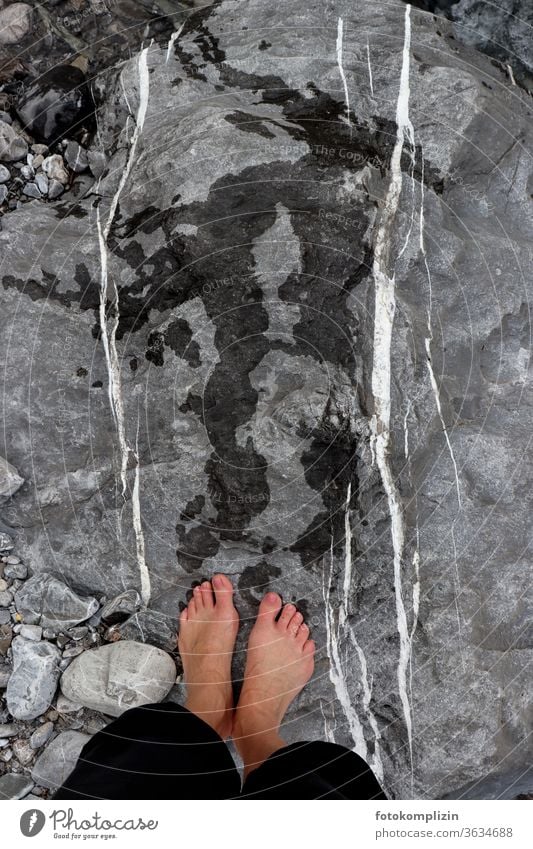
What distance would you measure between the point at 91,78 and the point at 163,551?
2.18 metres

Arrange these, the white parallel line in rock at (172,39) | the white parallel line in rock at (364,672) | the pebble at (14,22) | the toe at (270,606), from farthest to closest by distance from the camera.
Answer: the pebble at (14,22)
the white parallel line in rock at (172,39)
the toe at (270,606)
the white parallel line in rock at (364,672)

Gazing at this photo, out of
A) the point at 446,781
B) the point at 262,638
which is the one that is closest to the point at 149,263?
the point at 262,638

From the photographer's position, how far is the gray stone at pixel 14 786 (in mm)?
2359

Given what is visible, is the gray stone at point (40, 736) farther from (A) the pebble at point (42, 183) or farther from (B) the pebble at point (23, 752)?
(A) the pebble at point (42, 183)

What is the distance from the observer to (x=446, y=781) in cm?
229

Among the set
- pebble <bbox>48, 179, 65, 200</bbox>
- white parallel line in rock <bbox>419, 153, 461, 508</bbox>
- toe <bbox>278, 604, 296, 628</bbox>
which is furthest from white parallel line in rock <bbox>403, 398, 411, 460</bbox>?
pebble <bbox>48, 179, 65, 200</bbox>

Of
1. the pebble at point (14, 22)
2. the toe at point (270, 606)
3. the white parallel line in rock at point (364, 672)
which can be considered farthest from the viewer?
the pebble at point (14, 22)

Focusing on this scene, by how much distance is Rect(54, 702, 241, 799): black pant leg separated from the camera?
2.20m

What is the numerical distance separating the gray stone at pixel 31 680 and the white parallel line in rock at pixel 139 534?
430 mm

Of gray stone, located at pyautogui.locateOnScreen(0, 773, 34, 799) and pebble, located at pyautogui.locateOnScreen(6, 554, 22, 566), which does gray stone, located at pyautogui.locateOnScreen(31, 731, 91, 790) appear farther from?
pebble, located at pyautogui.locateOnScreen(6, 554, 22, 566)

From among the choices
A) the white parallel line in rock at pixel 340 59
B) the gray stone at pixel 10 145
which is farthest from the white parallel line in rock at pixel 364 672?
the gray stone at pixel 10 145

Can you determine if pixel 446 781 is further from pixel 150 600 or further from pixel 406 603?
pixel 150 600

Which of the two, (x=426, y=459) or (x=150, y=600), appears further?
(x=150, y=600)

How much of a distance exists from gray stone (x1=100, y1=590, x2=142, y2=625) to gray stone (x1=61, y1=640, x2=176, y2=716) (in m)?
0.11
